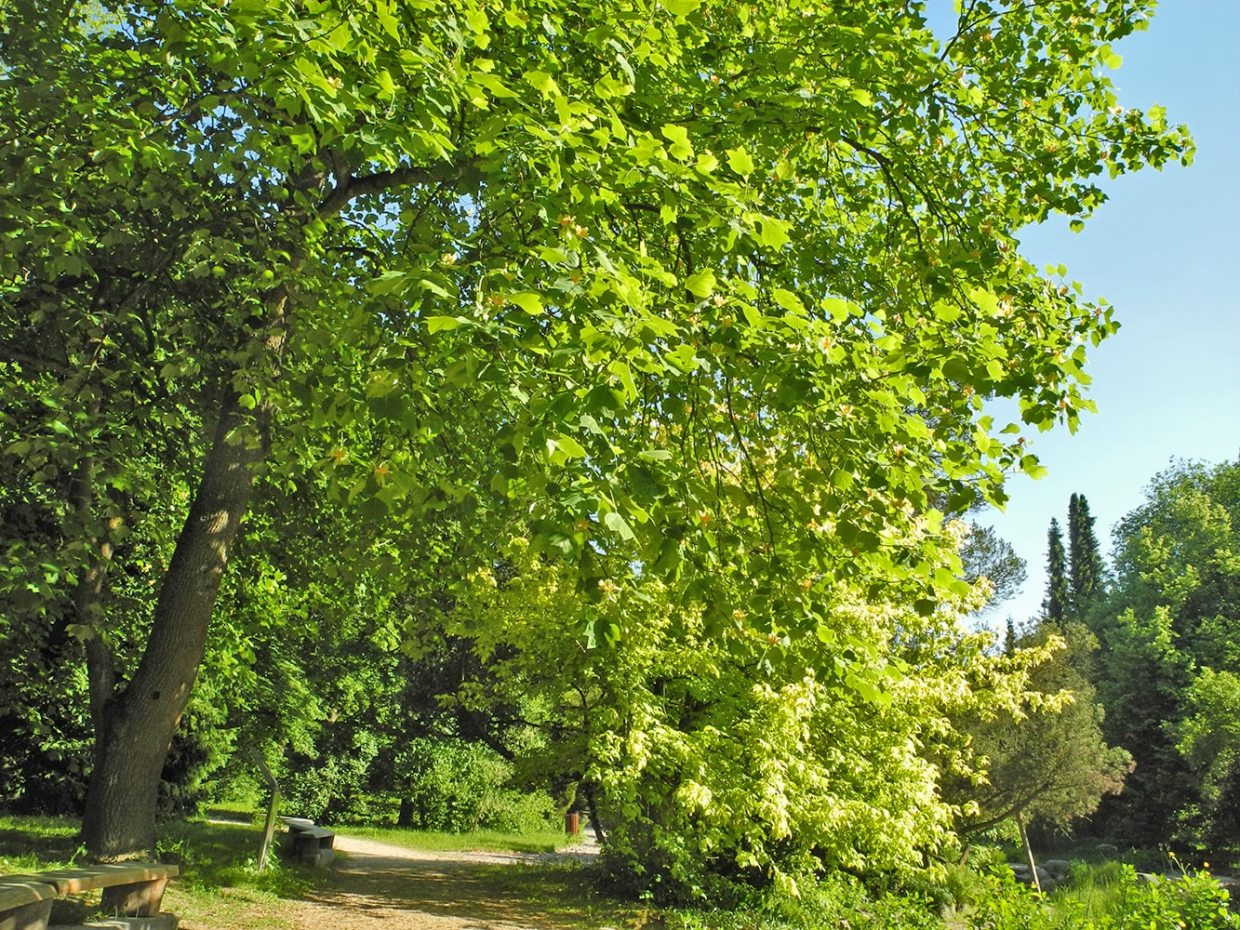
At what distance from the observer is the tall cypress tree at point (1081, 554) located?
225ft

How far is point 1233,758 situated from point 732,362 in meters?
33.8

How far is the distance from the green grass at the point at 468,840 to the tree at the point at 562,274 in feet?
45.1

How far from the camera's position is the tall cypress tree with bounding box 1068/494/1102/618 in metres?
68.6

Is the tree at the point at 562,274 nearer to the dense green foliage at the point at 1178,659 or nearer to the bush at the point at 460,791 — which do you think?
the bush at the point at 460,791

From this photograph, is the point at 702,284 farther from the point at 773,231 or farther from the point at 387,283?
the point at 387,283

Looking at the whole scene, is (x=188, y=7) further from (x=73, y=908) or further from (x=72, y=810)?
(x=72, y=810)

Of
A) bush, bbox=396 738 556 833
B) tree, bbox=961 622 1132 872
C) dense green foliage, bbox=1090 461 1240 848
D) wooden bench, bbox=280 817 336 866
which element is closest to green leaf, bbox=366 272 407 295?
wooden bench, bbox=280 817 336 866

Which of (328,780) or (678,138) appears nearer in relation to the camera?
(678,138)

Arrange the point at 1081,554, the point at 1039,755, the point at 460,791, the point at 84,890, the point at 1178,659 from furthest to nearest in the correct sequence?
the point at 1081,554 → the point at 1178,659 → the point at 460,791 → the point at 1039,755 → the point at 84,890

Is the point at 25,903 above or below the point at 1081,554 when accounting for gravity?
below

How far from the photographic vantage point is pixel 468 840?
21.2 m

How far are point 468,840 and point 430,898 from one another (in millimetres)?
10142

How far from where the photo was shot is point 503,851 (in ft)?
65.4

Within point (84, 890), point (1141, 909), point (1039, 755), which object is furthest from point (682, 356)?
point (1039, 755)
